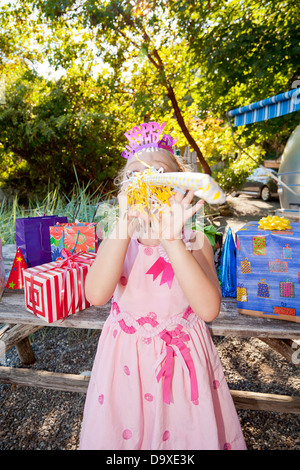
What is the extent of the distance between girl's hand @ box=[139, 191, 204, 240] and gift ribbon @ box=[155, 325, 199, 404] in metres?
0.45

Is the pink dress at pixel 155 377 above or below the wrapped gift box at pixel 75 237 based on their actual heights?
below

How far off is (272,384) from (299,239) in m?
1.84

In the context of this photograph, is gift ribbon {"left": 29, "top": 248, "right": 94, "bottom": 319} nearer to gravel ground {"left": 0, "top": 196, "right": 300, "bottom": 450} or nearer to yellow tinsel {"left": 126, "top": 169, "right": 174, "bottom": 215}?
yellow tinsel {"left": 126, "top": 169, "right": 174, "bottom": 215}

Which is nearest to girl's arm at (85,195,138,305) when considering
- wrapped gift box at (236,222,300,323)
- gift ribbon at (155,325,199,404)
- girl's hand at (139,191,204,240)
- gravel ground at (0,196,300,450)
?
girl's hand at (139,191,204,240)

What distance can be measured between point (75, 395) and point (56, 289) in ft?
4.72

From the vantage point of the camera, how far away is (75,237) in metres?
2.03

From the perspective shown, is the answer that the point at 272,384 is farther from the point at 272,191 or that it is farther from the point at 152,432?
the point at 272,191

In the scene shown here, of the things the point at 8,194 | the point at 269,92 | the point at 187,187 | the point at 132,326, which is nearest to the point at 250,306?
the point at 132,326

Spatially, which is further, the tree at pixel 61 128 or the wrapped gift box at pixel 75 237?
the tree at pixel 61 128

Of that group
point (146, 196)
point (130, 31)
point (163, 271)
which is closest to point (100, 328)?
point (163, 271)

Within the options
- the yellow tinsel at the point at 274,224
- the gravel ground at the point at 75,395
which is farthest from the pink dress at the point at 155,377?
the gravel ground at the point at 75,395

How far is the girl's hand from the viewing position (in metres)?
1.02

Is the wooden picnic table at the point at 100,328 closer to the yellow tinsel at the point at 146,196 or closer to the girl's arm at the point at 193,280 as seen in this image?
the girl's arm at the point at 193,280

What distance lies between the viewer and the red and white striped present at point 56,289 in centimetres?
159
